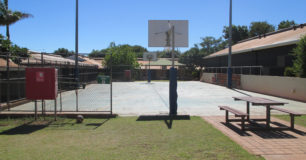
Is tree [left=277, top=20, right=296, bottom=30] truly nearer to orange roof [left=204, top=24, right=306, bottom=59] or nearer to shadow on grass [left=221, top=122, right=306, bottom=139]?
orange roof [left=204, top=24, right=306, bottom=59]

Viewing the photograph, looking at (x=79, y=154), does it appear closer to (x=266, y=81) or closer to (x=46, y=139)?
(x=46, y=139)

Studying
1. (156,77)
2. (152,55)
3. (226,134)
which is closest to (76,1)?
(226,134)

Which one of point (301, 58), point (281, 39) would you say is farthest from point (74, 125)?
point (281, 39)

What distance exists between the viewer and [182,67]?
44.2 meters

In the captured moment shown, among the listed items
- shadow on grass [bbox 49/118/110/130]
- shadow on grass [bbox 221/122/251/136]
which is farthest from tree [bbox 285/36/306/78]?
shadow on grass [bbox 49/118/110/130]

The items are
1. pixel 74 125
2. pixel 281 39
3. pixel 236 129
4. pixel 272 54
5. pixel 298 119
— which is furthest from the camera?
pixel 272 54

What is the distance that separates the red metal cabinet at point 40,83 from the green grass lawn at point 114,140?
91 cm

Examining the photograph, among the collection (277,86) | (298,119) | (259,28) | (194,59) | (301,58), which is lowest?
(298,119)

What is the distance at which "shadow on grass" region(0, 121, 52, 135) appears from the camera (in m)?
7.06

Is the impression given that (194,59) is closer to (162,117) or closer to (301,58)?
(301,58)

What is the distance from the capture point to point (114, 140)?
242 inches

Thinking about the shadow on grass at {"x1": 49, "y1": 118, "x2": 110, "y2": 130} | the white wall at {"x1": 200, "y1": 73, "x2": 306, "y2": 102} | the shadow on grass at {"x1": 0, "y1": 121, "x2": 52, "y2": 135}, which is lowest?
the shadow on grass at {"x1": 0, "y1": 121, "x2": 52, "y2": 135}

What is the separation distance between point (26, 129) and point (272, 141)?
260 inches

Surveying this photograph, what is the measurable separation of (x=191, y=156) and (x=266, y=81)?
577 inches
